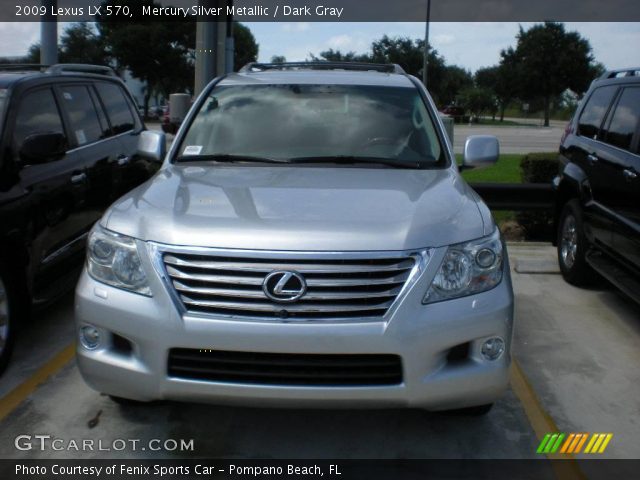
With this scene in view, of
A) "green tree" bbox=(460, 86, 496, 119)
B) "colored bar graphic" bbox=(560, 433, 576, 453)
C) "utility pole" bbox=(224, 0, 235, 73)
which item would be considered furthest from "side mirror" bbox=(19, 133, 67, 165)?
"green tree" bbox=(460, 86, 496, 119)

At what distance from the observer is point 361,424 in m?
3.85

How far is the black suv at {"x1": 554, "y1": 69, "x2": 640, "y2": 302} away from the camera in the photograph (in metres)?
5.29

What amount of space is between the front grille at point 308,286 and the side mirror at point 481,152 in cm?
181

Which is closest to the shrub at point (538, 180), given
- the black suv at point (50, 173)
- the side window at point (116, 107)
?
the side window at point (116, 107)

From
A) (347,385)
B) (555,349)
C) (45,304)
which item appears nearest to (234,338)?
(347,385)

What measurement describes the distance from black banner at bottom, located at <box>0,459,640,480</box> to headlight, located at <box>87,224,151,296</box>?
85 cm

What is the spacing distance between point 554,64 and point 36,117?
2476 inches

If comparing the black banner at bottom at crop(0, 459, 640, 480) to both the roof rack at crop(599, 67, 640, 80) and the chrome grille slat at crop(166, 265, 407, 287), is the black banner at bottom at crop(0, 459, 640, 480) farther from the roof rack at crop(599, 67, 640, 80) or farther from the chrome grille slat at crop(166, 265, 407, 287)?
the roof rack at crop(599, 67, 640, 80)

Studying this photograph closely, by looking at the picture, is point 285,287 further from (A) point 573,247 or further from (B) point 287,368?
(A) point 573,247

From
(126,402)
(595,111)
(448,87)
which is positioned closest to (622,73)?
(595,111)

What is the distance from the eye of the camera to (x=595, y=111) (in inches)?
254

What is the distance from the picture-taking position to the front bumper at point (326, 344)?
120 inches

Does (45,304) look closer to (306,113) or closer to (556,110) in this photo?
(306,113)

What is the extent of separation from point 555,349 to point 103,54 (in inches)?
2217
